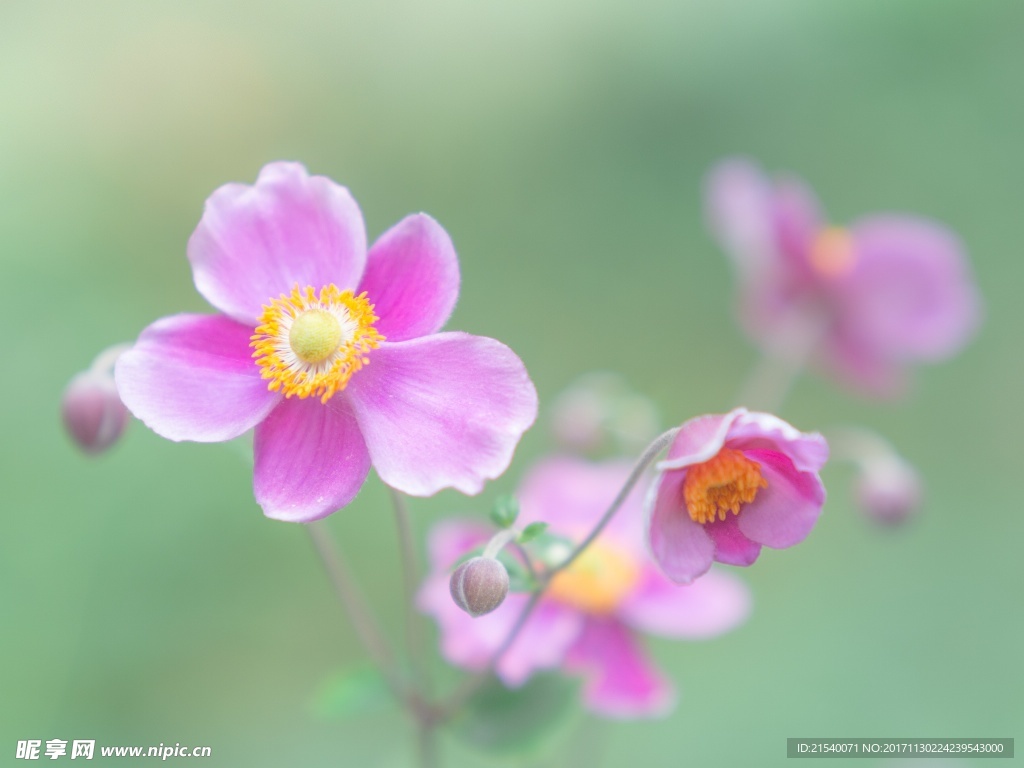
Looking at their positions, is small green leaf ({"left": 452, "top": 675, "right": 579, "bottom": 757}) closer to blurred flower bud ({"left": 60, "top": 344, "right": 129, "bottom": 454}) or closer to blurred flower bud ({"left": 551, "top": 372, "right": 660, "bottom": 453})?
blurred flower bud ({"left": 551, "top": 372, "right": 660, "bottom": 453})

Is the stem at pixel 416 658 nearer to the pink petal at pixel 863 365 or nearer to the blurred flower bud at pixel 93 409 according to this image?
the blurred flower bud at pixel 93 409

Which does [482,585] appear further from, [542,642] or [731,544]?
[542,642]

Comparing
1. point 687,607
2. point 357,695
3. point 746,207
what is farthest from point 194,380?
point 746,207

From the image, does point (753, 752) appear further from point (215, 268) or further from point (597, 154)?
point (597, 154)

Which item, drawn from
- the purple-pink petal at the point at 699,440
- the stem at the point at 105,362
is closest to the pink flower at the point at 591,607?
the purple-pink petal at the point at 699,440

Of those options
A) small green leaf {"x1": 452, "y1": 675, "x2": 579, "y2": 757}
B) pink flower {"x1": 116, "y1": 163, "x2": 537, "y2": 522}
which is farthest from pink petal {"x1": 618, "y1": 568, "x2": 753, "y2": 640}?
pink flower {"x1": 116, "y1": 163, "x2": 537, "y2": 522}
